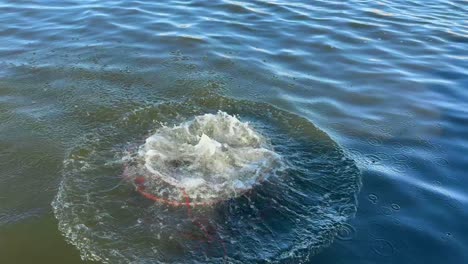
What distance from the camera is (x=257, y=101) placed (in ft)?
29.5

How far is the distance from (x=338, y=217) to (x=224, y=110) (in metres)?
3.22

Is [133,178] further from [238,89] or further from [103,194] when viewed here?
[238,89]

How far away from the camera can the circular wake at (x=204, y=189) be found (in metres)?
5.62

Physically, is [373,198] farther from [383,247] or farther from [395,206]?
[383,247]

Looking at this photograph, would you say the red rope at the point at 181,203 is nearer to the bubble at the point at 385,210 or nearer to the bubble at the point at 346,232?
the bubble at the point at 346,232

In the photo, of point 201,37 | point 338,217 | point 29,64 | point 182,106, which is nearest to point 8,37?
point 29,64

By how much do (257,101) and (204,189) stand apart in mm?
2941

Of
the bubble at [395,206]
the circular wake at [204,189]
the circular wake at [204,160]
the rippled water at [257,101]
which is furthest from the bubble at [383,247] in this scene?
the circular wake at [204,160]

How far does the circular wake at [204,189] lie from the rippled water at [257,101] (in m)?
0.04

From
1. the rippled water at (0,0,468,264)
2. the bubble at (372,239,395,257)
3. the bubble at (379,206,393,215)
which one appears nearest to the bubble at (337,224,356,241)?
the rippled water at (0,0,468,264)

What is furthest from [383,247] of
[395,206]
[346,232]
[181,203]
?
[181,203]

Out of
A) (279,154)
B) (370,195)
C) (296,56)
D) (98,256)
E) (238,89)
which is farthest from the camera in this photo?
(296,56)

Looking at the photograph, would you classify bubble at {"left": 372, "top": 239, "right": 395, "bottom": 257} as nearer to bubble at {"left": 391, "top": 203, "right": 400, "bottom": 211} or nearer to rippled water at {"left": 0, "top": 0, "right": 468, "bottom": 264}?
rippled water at {"left": 0, "top": 0, "right": 468, "bottom": 264}

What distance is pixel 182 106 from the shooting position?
859 centimetres
